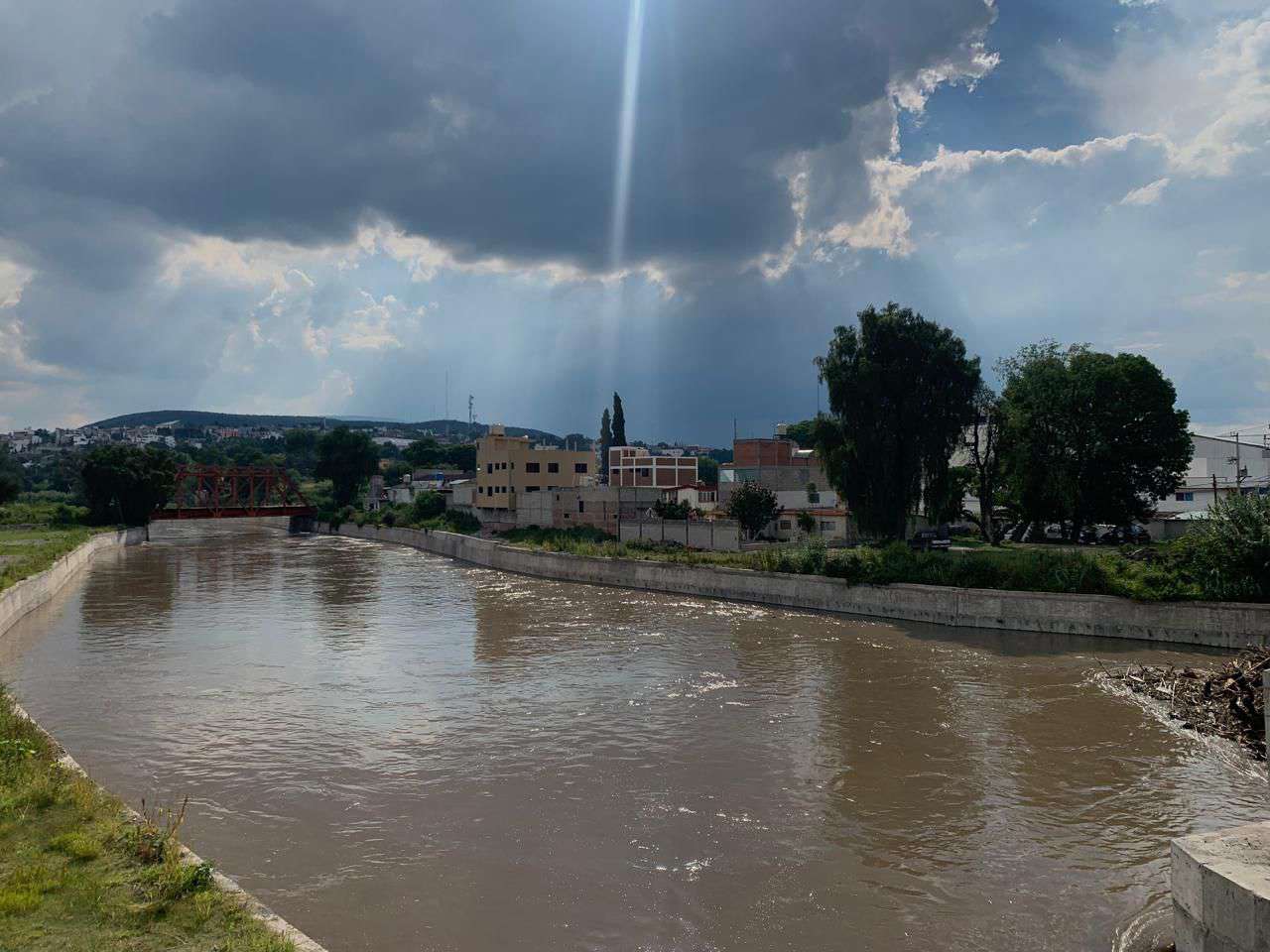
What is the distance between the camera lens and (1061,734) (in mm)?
15648

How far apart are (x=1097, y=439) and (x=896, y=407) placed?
10495 mm

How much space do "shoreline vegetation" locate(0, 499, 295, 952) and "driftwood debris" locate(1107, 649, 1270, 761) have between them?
15.5 meters

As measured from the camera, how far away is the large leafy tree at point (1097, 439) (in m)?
40.1

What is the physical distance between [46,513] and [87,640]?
64.6 m

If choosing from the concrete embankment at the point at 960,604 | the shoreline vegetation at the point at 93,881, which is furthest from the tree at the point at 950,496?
the shoreline vegetation at the point at 93,881

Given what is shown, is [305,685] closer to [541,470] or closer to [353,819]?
[353,819]

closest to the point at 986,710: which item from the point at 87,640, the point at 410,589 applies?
the point at 87,640

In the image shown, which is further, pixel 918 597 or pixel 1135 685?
pixel 918 597

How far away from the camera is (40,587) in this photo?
34.8 metres

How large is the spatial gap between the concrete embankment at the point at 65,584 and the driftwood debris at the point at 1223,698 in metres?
15.0

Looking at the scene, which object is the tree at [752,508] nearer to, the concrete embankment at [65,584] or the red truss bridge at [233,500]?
the concrete embankment at [65,584]

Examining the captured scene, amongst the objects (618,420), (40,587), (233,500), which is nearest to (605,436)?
(618,420)

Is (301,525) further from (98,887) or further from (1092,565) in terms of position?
(98,887)

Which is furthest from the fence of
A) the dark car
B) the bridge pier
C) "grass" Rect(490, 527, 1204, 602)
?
the bridge pier
